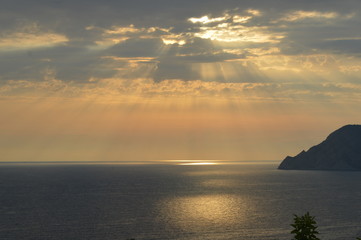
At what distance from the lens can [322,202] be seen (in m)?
182

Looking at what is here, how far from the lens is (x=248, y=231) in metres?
115

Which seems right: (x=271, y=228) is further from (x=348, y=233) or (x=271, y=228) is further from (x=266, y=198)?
(x=266, y=198)

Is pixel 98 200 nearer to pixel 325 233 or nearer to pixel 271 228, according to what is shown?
pixel 271 228

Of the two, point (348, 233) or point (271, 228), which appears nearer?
point (348, 233)

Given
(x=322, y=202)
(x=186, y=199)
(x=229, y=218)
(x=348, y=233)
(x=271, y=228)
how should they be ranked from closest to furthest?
1. (x=348, y=233)
2. (x=271, y=228)
3. (x=229, y=218)
4. (x=322, y=202)
5. (x=186, y=199)

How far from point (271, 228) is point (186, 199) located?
7910 cm

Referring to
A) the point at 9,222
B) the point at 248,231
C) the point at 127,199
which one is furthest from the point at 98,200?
the point at 248,231

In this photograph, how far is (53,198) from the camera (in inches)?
7721

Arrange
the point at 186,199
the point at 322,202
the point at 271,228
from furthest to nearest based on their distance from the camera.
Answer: the point at 186,199 < the point at 322,202 < the point at 271,228

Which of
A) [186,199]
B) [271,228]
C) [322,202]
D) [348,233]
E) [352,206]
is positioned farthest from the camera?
[186,199]

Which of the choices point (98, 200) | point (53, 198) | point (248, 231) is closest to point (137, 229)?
point (248, 231)

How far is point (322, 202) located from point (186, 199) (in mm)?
58061

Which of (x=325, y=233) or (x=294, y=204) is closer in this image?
(x=325, y=233)

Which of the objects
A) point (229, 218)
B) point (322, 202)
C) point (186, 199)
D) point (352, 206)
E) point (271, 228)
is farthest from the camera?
point (186, 199)
